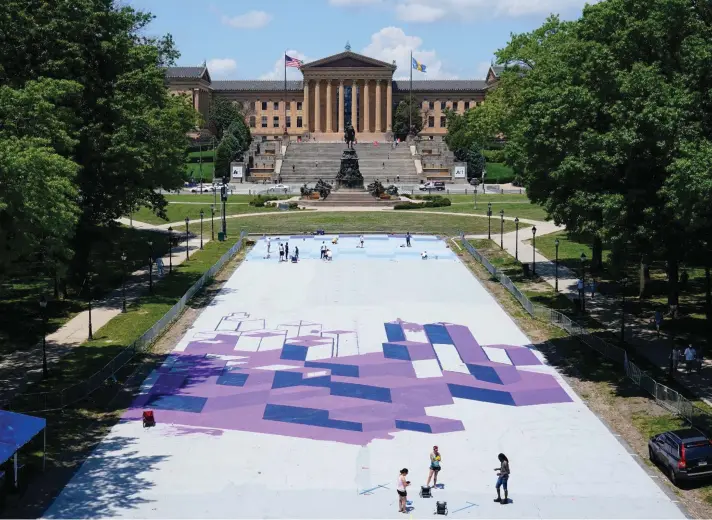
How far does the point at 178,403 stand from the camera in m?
32.4

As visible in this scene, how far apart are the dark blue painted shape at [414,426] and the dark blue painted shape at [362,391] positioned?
256cm

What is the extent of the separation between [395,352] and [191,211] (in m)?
63.1

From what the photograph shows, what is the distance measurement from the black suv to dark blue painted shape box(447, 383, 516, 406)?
7.74 meters

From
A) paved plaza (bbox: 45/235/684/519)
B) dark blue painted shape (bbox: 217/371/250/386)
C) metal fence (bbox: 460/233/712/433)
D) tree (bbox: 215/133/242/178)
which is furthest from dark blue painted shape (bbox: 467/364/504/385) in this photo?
tree (bbox: 215/133/242/178)

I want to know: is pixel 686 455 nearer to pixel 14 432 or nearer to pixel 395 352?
pixel 395 352

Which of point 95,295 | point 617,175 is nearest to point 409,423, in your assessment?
point 617,175

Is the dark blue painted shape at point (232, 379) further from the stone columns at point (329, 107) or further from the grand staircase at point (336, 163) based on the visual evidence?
the stone columns at point (329, 107)

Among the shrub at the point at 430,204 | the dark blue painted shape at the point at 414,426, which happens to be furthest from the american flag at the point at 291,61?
the dark blue painted shape at the point at 414,426

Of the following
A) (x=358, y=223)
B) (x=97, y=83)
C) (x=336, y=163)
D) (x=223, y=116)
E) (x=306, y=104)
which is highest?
(x=306, y=104)

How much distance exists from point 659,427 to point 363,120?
516 ft

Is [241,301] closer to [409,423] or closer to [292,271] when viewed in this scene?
[292,271]

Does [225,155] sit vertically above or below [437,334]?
above

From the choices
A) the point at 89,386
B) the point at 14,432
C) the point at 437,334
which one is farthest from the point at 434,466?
the point at 437,334

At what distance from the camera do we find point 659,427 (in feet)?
95.4
